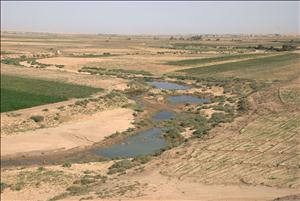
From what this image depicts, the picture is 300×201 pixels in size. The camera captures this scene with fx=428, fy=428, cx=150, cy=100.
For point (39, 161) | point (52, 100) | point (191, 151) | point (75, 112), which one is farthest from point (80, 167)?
point (52, 100)

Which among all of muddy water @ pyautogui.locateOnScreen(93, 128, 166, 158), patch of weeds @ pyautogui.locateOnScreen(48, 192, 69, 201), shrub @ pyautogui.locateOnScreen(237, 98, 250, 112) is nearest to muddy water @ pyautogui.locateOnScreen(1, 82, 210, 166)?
muddy water @ pyautogui.locateOnScreen(93, 128, 166, 158)

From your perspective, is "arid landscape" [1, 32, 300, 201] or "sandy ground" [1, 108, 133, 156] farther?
"sandy ground" [1, 108, 133, 156]

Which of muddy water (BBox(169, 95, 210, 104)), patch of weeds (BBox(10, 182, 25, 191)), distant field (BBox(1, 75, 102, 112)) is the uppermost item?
distant field (BBox(1, 75, 102, 112))

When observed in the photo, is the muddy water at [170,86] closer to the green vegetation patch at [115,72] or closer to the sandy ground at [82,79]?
the sandy ground at [82,79]

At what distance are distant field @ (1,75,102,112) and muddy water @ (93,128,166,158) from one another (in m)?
10.3

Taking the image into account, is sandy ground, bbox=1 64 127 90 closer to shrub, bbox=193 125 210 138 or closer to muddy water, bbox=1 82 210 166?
muddy water, bbox=1 82 210 166

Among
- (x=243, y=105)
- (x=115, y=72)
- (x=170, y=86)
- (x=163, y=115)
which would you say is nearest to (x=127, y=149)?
(x=163, y=115)

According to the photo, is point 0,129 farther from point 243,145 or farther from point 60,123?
point 243,145

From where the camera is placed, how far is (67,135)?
2888 centimetres

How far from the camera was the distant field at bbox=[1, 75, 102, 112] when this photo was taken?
3584 cm

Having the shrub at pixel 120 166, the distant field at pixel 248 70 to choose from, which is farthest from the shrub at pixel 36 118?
the distant field at pixel 248 70

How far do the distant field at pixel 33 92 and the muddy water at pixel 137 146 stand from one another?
10348 millimetres

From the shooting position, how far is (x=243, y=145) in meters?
23.5

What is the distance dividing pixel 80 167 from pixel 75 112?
1287 cm
